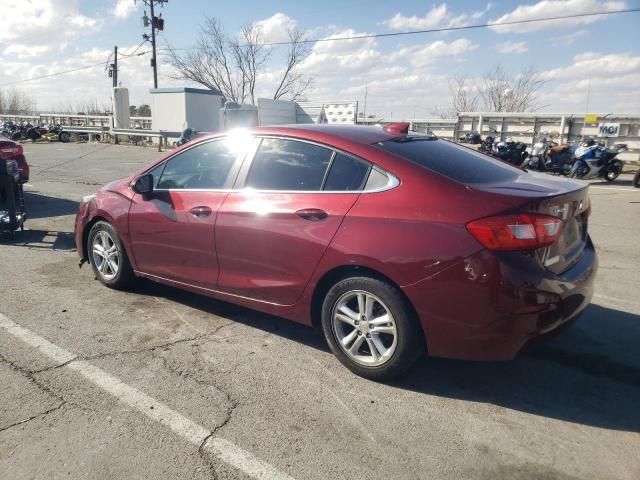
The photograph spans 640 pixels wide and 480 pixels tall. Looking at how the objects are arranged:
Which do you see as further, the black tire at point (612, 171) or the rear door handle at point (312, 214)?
the black tire at point (612, 171)

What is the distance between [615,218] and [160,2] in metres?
36.7

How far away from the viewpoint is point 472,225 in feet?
9.14

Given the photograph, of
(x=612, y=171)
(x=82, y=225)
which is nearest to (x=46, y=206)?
(x=82, y=225)

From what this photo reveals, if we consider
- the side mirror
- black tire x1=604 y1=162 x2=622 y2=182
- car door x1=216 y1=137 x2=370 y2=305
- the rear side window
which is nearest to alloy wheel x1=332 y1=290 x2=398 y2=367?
car door x1=216 y1=137 x2=370 y2=305

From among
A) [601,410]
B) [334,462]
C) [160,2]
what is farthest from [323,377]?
[160,2]

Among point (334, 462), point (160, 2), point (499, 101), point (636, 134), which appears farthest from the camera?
point (499, 101)

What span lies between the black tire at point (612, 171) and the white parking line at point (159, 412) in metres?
14.7

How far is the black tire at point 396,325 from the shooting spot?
3016mm

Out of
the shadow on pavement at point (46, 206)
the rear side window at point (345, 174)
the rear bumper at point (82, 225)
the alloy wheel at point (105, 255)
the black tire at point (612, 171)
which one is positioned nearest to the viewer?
the rear side window at point (345, 174)

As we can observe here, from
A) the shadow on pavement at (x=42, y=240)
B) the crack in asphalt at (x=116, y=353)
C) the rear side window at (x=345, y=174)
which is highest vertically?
the rear side window at (x=345, y=174)

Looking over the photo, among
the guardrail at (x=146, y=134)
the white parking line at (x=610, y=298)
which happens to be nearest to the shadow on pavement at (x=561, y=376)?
the white parking line at (x=610, y=298)

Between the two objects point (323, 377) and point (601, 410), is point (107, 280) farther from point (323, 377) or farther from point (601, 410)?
point (601, 410)

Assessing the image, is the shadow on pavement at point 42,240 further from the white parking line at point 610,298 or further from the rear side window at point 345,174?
the white parking line at point 610,298

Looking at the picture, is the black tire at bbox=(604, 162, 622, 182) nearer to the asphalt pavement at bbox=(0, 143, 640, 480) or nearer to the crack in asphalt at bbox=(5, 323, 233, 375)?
the asphalt pavement at bbox=(0, 143, 640, 480)
